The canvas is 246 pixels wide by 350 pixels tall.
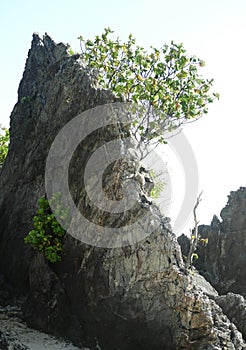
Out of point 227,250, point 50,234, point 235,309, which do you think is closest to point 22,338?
point 50,234

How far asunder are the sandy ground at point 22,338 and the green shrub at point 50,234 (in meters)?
2.46

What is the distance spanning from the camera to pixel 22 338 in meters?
14.2

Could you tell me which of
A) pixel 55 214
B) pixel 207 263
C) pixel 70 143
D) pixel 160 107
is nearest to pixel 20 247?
pixel 55 214

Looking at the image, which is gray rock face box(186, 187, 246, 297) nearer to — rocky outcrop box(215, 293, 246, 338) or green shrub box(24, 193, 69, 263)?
rocky outcrop box(215, 293, 246, 338)

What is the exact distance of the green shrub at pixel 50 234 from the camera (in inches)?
609

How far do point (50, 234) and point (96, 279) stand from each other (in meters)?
2.76

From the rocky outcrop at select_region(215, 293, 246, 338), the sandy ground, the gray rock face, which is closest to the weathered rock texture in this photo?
the sandy ground

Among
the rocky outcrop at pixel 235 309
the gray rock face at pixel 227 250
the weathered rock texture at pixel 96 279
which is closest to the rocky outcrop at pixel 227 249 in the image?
the gray rock face at pixel 227 250

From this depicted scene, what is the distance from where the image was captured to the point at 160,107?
67.1ft

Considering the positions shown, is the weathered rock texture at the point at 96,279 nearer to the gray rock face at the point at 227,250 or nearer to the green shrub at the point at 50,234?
the green shrub at the point at 50,234

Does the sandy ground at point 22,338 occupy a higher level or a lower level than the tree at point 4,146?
lower

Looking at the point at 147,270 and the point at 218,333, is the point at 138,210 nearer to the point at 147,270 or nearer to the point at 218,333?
the point at 147,270

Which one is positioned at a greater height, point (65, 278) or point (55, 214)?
point (55, 214)

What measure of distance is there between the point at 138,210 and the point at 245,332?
23.0ft
